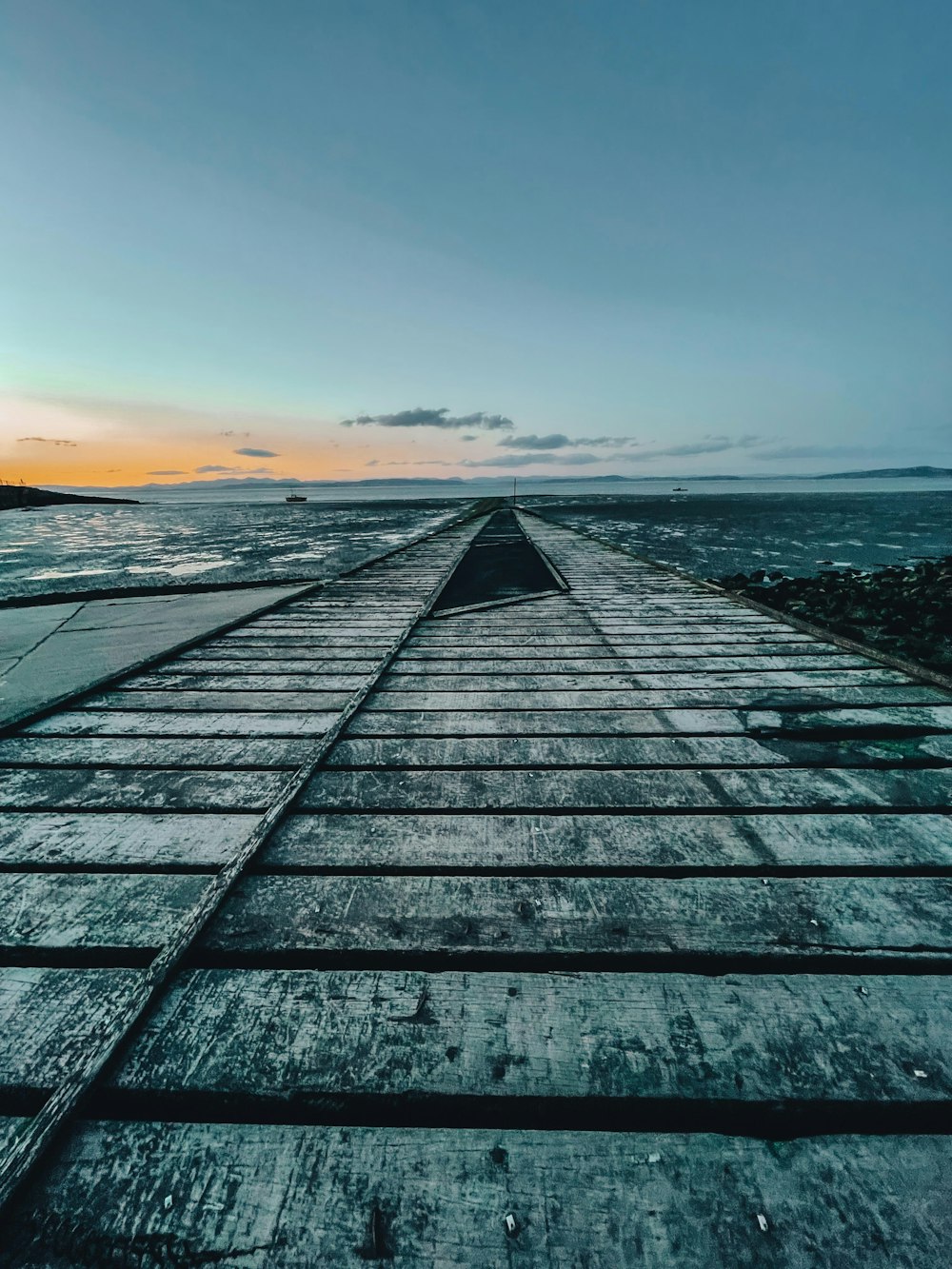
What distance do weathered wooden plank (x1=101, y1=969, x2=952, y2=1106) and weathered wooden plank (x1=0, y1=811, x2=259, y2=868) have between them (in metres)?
0.61

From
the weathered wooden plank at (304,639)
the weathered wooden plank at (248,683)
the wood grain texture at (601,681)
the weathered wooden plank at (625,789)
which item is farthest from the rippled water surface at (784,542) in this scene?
the weathered wooden plank at (625,789)

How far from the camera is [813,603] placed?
1112 cm

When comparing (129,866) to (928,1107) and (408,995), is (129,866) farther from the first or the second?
(928,1107)

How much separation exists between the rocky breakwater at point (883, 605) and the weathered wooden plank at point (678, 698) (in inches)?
112

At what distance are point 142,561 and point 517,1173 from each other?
72.6ft

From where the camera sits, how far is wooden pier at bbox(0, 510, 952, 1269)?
109cm

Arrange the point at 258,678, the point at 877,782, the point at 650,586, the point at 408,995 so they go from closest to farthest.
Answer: the point at 408,995, the point at 877,782, the point at 258,678, the point at 650,586

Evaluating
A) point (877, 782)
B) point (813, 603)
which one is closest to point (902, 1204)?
point (877, 782)

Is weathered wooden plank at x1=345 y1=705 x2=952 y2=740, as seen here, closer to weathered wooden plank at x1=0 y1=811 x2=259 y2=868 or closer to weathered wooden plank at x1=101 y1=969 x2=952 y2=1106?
weathered wooden plank at x1=0 y1=811 x2=259 y2=868

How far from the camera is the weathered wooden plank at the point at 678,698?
3.62 metres

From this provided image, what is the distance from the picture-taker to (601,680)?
415 cm

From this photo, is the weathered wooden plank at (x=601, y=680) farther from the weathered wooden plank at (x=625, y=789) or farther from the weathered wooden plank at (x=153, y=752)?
the weathered wooden plank at (x=625, y=789)

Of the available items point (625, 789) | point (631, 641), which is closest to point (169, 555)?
point (631, 641)

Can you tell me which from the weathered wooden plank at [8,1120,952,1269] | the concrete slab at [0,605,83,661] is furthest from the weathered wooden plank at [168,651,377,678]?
the concrete slab at [0,605,83,661]
